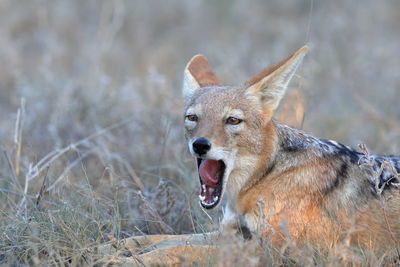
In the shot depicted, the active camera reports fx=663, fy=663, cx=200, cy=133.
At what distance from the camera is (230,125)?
4.95m

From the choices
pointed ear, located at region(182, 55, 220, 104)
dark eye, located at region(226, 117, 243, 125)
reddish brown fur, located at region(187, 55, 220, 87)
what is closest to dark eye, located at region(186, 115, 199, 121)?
dark eye, located at region(226, 117, 243, 125)

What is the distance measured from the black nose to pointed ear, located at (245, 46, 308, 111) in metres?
0.65

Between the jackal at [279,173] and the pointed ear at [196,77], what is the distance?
1.20 ft

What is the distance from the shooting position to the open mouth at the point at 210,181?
195 inches

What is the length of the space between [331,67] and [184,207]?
256 inches

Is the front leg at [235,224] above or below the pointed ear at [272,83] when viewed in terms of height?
below

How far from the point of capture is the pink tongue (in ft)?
16.5

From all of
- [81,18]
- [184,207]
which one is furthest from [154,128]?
[81,18]

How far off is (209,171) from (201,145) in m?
0.40

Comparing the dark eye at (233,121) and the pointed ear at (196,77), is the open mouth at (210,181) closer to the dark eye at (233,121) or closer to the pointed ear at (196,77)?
the dark eye at (233,121)

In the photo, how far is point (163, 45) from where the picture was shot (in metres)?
14.0

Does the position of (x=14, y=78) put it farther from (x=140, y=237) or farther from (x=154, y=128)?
(x=140, y=237)

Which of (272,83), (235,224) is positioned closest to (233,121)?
(272,83)

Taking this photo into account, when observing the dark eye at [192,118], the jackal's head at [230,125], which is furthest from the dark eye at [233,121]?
the dark eye at [192,118]
